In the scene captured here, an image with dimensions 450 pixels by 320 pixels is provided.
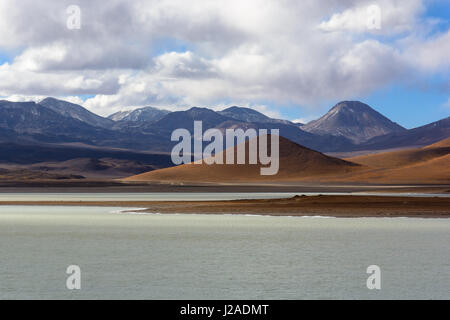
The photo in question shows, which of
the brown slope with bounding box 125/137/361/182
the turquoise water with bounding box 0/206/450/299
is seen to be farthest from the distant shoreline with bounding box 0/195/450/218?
the brown slope with bounding box 125/137/361/182

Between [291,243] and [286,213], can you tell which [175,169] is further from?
[291,243]

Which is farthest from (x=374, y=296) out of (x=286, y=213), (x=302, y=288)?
(x=286, y=213)

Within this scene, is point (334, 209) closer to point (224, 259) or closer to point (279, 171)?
point (224, 259)

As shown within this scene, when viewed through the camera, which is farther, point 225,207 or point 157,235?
point 225,207

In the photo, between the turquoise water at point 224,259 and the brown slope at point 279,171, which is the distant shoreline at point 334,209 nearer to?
the turquoise water at point 224,259

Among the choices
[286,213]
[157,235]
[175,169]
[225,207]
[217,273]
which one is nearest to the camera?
[217,273]
